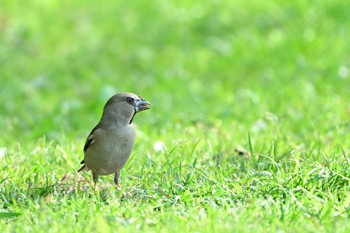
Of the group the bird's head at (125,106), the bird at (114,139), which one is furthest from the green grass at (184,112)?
the bird's head at (125,106)

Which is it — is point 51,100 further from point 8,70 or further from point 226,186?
point 226,186

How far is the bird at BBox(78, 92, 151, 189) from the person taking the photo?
582 centimetres

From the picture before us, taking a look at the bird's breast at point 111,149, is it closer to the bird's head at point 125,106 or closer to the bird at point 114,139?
the bird at point 114,139

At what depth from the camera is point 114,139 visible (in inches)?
229

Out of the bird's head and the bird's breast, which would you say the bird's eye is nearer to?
the bird's head

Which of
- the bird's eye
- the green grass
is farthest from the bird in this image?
the green grass

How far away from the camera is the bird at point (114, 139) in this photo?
5.82 meters

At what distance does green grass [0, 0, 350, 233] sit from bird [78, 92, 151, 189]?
19cm

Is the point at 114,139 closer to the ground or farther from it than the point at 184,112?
farther from it

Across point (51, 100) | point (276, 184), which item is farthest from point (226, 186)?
point (51, 100)

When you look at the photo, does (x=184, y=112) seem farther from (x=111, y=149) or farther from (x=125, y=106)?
(x=111, y=149)

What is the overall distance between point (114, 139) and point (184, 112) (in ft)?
11.4

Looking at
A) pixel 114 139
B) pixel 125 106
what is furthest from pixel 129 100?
pixel 114 139

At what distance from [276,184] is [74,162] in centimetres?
184
